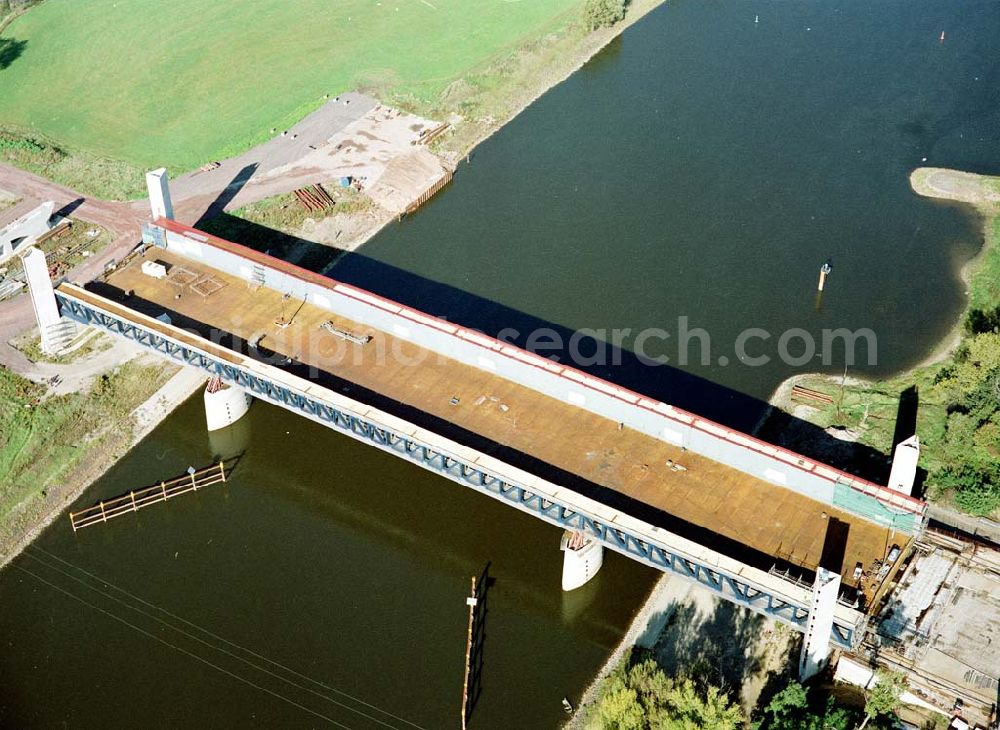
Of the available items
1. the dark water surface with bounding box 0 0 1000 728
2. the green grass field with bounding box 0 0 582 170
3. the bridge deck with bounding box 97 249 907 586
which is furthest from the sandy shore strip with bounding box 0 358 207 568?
the green grass field with bounding box 0 0 582 170

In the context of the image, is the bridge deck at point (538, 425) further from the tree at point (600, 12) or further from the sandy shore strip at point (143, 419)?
the tree at point (600, 12)

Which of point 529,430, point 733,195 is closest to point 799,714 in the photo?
point 529,430

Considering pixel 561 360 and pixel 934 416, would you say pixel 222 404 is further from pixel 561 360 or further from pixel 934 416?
pixel 934 416

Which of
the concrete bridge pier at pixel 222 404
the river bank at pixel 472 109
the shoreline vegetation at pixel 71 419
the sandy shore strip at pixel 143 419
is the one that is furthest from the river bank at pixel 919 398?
the sandy shore strip at pixel 143 419

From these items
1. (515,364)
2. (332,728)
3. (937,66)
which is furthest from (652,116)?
(332,728)

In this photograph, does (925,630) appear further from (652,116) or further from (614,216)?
(652,116)

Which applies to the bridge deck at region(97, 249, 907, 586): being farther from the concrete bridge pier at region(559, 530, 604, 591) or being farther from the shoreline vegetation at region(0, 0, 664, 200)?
the shoreline vegetation at region(0, 0, 664, 200)
